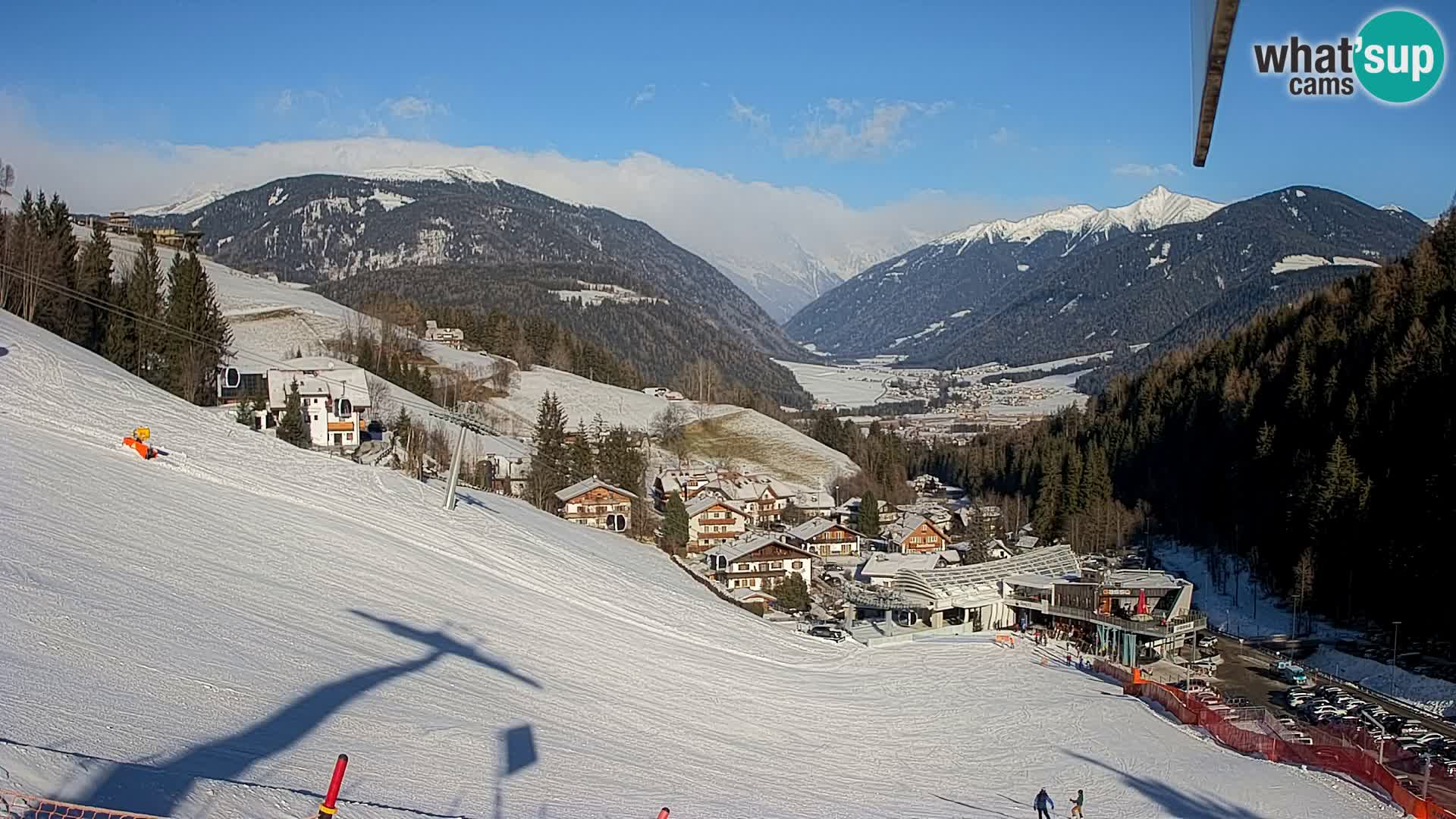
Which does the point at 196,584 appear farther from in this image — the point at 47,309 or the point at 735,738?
the point at 47,309

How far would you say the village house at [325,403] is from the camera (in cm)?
5050

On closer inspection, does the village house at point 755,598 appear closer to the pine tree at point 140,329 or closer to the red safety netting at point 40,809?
the pine tree at point 140,329

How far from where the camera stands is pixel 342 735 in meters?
11.8

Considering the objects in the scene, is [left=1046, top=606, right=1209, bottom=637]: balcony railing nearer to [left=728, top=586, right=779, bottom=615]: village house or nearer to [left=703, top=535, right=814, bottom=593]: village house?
[left=728, top=586, right=779, bottom=615]: village house

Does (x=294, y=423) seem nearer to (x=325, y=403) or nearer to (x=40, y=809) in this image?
(x=325, y=403)

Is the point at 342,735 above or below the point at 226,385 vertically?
below

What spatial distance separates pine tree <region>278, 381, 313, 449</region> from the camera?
4353cm

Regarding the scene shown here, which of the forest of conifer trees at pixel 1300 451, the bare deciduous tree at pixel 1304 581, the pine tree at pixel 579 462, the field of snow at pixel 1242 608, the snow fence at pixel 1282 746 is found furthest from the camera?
the pine tree at pixel 579 462

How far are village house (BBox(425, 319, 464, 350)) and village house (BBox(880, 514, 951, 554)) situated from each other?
59.6 metres

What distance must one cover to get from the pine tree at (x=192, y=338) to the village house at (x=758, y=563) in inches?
962

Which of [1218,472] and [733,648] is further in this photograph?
[1218,472]

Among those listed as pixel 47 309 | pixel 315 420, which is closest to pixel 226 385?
pixel 315 420

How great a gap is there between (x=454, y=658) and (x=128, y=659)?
531 cm

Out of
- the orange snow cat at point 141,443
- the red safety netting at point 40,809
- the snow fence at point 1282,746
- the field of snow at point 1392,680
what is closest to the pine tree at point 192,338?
the orange snow cat at point 141,443
